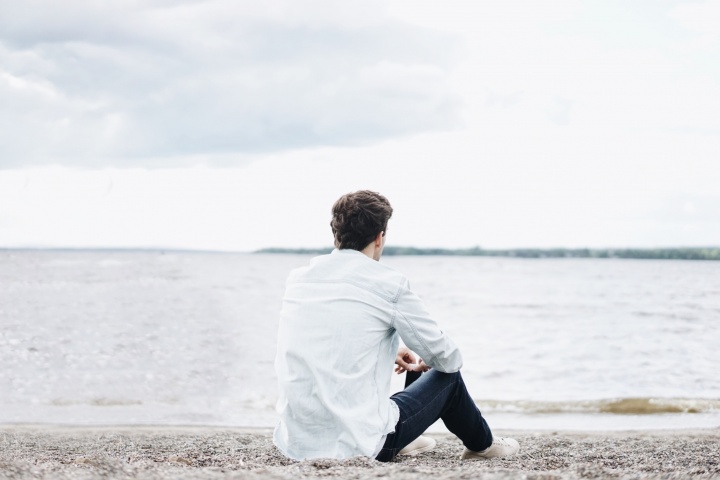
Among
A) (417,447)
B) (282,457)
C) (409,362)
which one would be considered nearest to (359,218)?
(409,362)

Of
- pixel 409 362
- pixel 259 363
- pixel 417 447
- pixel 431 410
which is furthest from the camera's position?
pixel 259 363

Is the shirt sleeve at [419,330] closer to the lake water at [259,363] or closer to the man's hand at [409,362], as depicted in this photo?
the man's hand at [409,362]

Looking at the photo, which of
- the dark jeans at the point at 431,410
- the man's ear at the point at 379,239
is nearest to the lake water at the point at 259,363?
the dark jeans at the point at 431,410

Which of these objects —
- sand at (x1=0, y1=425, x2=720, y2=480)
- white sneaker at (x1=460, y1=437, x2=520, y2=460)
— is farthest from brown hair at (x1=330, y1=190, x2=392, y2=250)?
white sneaker at (x1=460, y1=437, x2=520, y2=460)

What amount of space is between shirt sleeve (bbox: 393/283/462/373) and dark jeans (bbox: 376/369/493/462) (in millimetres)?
290

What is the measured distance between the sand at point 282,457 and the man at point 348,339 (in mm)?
195

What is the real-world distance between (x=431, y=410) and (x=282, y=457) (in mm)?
1009

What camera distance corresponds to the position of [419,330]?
331cm

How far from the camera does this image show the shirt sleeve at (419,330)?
3262 mm

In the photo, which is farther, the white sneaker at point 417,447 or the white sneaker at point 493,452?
the white sneaker at point 417,447

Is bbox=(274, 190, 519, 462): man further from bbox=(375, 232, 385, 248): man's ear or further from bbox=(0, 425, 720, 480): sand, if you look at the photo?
bbox=(0, 425, 720, 480): sand

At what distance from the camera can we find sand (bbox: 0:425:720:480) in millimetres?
2896

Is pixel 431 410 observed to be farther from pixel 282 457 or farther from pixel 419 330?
pixel 282 457

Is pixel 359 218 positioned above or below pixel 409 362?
above
